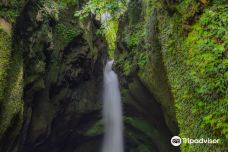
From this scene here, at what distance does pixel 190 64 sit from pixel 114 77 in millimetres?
11527

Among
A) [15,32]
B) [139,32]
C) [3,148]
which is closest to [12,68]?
[15,32]

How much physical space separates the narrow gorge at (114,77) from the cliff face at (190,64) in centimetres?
2

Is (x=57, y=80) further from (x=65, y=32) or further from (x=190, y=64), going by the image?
(x=190, y=64)

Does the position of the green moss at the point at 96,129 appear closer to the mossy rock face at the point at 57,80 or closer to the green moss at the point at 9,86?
the mossy rock face at the point at 57,80

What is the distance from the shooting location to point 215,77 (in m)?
4.98

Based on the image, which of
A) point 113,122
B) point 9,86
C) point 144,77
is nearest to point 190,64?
point 9,86

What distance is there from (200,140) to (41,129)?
7866 millimetres

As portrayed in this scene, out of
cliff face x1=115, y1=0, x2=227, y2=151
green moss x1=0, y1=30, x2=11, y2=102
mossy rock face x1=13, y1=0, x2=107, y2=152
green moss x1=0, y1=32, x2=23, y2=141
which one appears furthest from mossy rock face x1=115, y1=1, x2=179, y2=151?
green moss x1=0, y1=30, x2=11, y2=102

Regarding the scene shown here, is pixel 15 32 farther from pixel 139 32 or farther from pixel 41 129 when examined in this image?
pixel 139 32

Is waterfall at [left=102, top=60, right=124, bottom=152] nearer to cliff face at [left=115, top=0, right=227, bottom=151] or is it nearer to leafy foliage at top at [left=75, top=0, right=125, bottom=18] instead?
cliff face at [left=115, top=0, right=227, bottom=151]

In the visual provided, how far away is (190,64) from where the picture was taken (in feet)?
20.3

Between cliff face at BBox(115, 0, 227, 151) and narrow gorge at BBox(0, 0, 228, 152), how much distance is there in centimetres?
2

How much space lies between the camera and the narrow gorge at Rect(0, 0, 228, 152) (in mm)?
5465

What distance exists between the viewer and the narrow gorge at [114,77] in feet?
17.9
